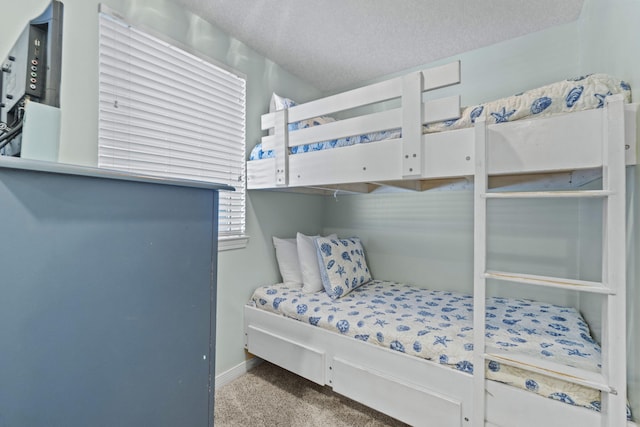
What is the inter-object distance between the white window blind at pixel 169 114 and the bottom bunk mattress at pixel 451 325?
2.64ft

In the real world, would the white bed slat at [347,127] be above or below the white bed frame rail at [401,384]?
above

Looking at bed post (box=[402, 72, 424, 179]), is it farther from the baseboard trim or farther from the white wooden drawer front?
the baseboard trim

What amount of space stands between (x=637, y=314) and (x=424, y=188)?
1.54 metres

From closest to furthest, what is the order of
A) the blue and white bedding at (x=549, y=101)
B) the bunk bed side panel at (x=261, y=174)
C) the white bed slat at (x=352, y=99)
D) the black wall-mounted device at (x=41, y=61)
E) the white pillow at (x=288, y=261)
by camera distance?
the black wall-mounted device at (x=41, y=61), the blue and white bedding at (x=549, y=101), the white bed slat at (x=352, y=99), the bunk bed side panel at (x=261, y=174), the white pillow at (x=288, y=261)

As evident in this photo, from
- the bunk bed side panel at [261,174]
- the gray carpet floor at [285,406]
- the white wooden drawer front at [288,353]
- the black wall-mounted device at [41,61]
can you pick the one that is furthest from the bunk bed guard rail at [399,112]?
the gray carpet floor at [285,406]

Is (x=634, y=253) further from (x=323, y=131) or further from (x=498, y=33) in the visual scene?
(x=498, y=33)

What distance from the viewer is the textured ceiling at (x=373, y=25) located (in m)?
1.85

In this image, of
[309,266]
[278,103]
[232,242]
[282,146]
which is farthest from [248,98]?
[309,266]

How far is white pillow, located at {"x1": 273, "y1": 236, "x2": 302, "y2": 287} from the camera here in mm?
2461

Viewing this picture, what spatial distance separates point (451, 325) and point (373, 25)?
203 centimetres

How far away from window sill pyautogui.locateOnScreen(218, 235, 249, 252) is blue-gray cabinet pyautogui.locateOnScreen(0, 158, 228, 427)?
4.25ft

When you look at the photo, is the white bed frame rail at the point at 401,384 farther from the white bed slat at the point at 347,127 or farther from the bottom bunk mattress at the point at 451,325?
the white bed slat at the point at 347,127

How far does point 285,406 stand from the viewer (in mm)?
1850

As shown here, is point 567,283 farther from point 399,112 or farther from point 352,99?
point 352,99
